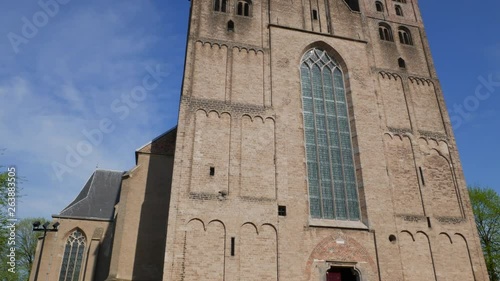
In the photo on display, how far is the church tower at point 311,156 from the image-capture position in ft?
46.2

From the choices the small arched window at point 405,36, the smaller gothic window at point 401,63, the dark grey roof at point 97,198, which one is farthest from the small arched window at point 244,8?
the dark grey roof at point 97,198

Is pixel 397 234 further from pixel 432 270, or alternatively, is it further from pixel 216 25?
pixel 216 25

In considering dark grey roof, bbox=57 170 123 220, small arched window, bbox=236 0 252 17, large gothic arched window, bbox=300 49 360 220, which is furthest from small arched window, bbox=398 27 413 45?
dark grey roof, bbox=57 170 123 220

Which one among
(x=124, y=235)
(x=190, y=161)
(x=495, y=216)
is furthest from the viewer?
(x=495, y=216)

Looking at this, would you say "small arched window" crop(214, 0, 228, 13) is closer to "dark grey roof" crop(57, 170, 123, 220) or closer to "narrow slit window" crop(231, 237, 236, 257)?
"narrow slit window" crop(231, 237, 236, 257)

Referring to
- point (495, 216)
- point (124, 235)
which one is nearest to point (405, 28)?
point (495, 216)

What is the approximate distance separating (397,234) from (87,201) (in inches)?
761

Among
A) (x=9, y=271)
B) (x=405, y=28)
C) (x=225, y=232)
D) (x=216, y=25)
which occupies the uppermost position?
(x=405, y=28)

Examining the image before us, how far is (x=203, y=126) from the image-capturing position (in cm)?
1577

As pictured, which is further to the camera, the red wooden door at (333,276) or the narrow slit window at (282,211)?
the narrow slit window at (282,211)

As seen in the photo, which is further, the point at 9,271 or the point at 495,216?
the point at 495,216

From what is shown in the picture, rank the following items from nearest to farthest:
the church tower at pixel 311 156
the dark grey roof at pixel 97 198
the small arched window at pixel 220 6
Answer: the church tower at pixel 311 156
the small arched window at pixel 220 6
the dark grey roof at pixel 97 198

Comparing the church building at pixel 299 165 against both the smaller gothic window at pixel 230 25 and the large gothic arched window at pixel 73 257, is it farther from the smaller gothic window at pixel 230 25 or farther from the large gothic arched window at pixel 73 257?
the large gothic arched window at pixel 73 257

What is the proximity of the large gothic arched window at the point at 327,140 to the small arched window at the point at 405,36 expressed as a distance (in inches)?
199
